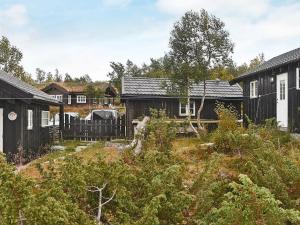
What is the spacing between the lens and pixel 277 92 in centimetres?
1948

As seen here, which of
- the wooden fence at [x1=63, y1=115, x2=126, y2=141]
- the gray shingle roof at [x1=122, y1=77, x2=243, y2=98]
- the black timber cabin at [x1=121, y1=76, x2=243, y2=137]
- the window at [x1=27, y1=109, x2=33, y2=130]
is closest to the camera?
the window at [x1=27, y1=109, x2=33, y2=130]

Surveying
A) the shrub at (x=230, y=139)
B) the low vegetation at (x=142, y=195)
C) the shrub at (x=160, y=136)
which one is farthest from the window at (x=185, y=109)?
the low vegetation at (x=142, y=195)

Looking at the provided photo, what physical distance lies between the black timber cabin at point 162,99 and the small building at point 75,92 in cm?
2982

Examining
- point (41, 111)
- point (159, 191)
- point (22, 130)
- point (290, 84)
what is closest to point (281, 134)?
point (290, 84)

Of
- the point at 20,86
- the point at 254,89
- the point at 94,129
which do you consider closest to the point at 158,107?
the point at 94,129

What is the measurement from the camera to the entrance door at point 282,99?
61.0 ft

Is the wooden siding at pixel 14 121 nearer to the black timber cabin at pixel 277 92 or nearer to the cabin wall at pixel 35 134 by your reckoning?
the cabin wall at pixel 35 134

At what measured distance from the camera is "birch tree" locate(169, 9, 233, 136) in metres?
20.8

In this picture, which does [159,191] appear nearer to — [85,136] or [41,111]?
[41,111]

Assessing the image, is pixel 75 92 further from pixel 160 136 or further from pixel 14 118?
pixel 160 136

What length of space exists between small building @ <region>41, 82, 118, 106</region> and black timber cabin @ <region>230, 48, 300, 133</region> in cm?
3387

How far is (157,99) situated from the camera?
2539 centimetres

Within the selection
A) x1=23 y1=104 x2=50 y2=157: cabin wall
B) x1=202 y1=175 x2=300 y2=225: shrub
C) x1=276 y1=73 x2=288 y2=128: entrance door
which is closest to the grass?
x1=23 y1=104 x2=50 y2=157: cabin wall

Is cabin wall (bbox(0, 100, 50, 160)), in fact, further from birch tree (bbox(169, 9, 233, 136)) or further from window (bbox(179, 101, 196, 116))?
window (bbox(179, 101, 196, 116))
